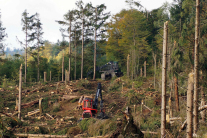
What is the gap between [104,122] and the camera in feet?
30.2

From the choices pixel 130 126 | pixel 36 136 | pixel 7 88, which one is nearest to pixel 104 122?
pixel 130 126

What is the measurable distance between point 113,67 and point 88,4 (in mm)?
12097

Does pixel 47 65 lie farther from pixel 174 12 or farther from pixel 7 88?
pixel 174 12

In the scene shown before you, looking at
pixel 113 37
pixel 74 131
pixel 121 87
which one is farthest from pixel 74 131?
pixel 113 37

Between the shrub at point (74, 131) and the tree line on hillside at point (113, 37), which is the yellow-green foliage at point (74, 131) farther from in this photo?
the tree line on hillside at point (113, 37)

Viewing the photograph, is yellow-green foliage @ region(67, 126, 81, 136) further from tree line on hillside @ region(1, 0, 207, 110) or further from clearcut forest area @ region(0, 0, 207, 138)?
tree line on hillside @ region(1, 0, 207, 110)

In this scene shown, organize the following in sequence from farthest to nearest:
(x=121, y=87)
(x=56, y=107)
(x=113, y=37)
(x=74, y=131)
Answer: (x=113, y=37), (x=121, y=87), (x=56, y=107), (x=74, y=131)

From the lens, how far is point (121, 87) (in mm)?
24328

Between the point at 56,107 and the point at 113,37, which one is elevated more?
the point at 113,37

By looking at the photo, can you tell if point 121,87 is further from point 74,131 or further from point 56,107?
point 74,131

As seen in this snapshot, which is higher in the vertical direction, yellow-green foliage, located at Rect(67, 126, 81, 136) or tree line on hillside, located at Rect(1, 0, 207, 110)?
tree line on hillside, located at Rect(1, 0, 207, 110)

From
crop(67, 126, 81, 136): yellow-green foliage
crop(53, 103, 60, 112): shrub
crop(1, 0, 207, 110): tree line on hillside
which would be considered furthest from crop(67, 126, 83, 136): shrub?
crop(1, 0, 207, 110): tree line on hillside

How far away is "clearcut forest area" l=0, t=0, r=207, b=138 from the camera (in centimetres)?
737

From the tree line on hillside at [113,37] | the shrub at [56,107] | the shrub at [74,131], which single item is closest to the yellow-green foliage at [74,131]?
the shrub at [74,131]
